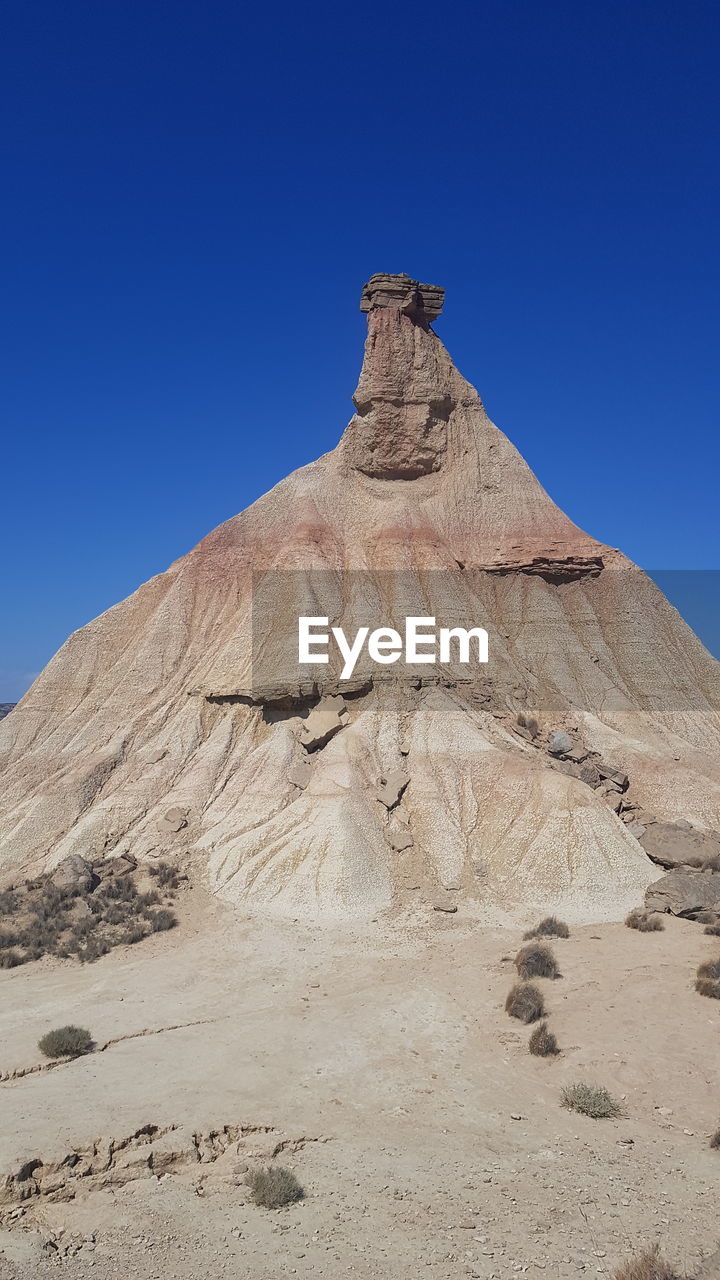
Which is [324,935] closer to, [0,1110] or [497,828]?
[497,828]

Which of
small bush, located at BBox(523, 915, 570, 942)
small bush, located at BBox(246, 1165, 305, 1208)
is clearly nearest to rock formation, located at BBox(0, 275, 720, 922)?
small bush, located at BBox(523, 915, 570, 942)

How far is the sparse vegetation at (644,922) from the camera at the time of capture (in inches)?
837

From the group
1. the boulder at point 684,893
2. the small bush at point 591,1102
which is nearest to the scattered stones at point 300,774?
the boulder at point 684,893

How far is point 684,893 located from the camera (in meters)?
22.5

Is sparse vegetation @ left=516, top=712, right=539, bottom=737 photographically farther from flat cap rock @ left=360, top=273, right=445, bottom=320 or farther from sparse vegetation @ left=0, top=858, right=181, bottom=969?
flat cap rock @ left=360, top=273, right=445, bottom=320

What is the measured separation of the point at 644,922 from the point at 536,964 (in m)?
4.64

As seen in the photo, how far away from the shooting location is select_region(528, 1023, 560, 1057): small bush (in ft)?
48.4

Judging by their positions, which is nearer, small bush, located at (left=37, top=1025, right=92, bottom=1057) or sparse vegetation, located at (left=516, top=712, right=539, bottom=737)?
small bush, located at (left=37, top=1025, right=92, bottom=1057)

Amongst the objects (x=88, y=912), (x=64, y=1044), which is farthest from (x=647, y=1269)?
(x=88, y=912)

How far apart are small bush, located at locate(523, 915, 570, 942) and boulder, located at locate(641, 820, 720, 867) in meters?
5.08

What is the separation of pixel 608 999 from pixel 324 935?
7.87m

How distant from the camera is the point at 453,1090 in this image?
1364cm

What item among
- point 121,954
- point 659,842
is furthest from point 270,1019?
point 659,842

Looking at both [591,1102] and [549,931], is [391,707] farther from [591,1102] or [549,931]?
[591,1102]
